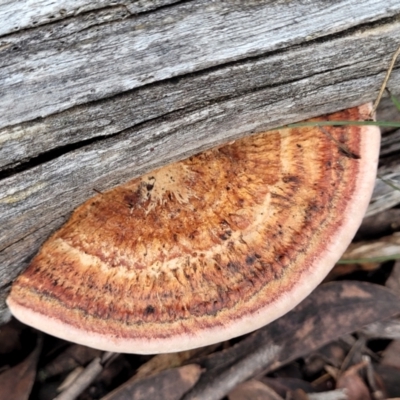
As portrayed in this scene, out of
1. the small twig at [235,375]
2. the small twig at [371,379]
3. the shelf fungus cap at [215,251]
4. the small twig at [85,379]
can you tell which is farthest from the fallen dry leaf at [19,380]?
the small twig at [371,379]

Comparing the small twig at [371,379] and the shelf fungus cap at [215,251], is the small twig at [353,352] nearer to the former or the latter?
the small twig at [371,379]

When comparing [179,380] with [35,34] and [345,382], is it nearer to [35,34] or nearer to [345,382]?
[345,382]

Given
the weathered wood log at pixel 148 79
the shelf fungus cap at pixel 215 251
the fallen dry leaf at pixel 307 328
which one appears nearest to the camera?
the weathered wood log at pixel 148 79

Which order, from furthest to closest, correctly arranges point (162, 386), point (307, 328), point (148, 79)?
point (307, 328), point (162, 386), point (148, 79)

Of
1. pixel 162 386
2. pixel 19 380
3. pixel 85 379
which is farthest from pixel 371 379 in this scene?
pixel 19 380

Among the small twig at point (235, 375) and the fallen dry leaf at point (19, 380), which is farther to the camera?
the fallen dry leaf at point (19, 380)

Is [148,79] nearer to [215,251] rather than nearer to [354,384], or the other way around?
[215,251]

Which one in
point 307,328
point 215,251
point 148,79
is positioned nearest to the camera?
point 148,79
